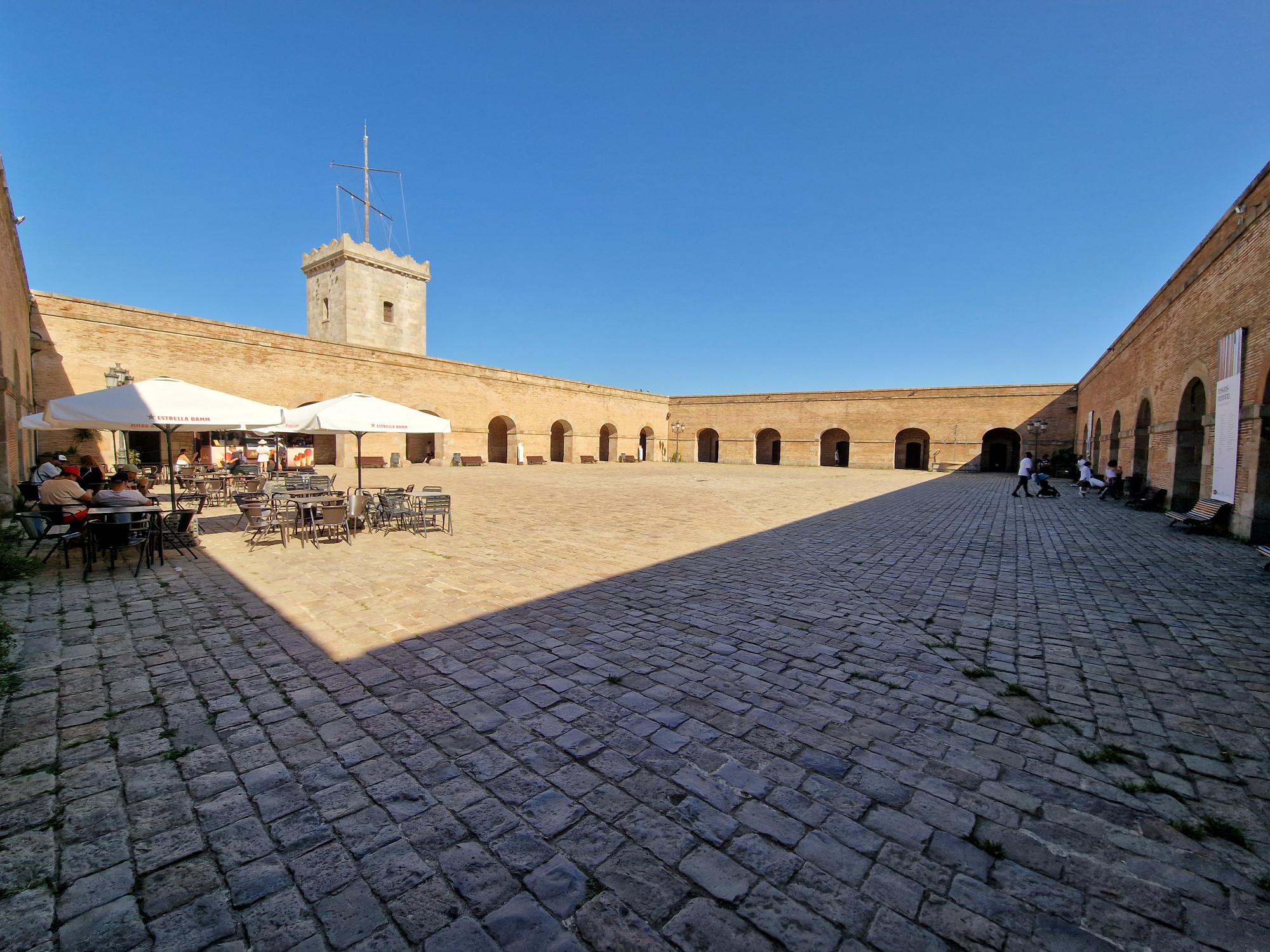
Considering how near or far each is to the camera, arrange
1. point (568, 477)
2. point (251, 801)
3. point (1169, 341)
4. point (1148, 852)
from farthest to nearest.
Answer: point (568, 477) < point (1169, 341) < point (251, 801) < point (1148, 852)

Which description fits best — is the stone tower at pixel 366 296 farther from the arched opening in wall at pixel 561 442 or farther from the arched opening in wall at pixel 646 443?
the arched opening in wall at pixel 646 443

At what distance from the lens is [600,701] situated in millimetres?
3371

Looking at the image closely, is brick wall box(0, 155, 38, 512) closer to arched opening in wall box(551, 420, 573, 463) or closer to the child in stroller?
arched opening in wall box(551, 420, 573, 463)

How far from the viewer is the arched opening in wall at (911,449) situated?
3556 centimetres

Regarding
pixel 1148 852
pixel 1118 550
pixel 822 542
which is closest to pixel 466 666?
pixel 1148 852

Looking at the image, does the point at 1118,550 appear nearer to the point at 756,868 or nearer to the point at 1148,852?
the point at 1148,852

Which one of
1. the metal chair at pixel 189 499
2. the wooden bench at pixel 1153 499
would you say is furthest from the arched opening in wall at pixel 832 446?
the metal chair at pixel 189 499

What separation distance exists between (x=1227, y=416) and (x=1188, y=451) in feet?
10.7

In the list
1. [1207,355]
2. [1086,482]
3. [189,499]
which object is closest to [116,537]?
[189,499]

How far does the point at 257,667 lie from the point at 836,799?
379cm

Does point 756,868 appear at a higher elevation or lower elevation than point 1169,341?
lower

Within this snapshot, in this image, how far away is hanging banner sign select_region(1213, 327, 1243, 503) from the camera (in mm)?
9172

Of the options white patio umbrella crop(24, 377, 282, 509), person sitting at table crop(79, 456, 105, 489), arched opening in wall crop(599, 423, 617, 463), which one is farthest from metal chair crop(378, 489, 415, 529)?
arched opening in wall crop(599, 423, 617, 463)

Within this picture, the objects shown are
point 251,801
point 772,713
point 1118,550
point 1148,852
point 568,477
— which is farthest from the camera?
point 568,477
